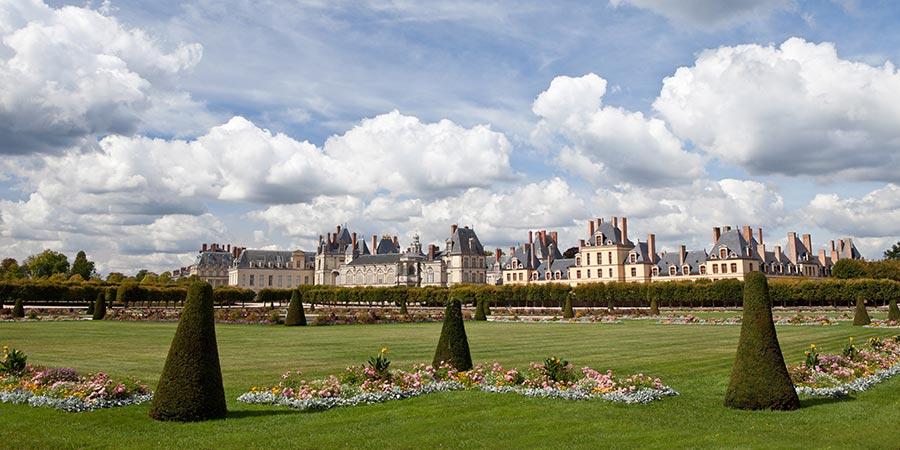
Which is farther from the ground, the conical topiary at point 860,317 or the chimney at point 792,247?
the chimney at point 792,247

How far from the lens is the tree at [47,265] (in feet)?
339

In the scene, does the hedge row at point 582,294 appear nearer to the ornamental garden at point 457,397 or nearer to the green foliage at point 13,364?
the ornamental garden at point 457,397

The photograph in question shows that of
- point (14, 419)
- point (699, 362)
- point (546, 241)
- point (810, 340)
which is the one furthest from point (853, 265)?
point (14, 419)

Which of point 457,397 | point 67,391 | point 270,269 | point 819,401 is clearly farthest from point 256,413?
point 270,269

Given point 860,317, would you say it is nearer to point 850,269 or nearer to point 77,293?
point 850,269

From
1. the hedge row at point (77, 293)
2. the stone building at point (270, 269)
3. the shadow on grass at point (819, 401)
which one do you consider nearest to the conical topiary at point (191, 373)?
the shadow on grass at point (819, 401)

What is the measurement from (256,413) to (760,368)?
24.9 feet

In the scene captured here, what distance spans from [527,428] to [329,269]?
353 ft

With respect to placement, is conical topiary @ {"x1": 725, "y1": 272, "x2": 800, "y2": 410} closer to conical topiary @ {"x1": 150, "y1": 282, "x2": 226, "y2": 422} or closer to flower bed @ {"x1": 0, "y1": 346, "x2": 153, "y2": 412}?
conical topiary @ {"x1": 150, "y1": 282, "x2": 226, "y2": 422}

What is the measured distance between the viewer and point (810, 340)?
23.2 meters

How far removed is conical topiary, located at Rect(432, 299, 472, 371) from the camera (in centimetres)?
1328

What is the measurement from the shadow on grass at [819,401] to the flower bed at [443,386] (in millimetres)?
A: 2065

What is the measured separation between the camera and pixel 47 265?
103875mm

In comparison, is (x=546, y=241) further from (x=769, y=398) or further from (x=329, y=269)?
(x=769, y=398)
